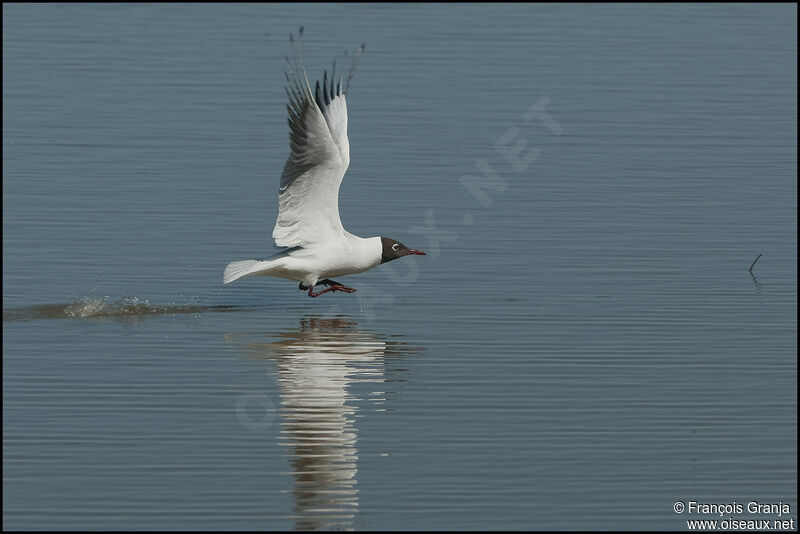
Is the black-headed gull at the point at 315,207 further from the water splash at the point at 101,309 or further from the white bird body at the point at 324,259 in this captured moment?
the water splash at the point at 101,309

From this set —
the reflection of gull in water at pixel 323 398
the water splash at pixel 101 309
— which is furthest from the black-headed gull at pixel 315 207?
the reflection of gull in water at pixel 323 398

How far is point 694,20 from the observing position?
3012 cm

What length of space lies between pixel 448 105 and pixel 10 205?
6.99 meters

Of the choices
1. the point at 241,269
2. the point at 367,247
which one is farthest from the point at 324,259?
the point at 241,269

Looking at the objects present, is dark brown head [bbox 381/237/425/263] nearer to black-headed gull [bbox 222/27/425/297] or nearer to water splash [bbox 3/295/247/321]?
black-headed gull [bbox 222/27/425/297]

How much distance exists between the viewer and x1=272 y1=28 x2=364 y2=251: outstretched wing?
38.1 ft

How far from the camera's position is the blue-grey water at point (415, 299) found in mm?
8070

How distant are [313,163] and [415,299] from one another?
144 cm

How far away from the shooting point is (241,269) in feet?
39.4

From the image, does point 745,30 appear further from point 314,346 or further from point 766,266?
point 314,346

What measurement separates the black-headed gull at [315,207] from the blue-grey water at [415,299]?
1.05 feet

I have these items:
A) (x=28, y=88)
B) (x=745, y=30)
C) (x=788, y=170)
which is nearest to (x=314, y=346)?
(x=788, y=170)

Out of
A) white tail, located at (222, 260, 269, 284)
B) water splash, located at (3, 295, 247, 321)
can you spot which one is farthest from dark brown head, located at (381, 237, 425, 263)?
water splash, located at (3, 295, 247, 321)

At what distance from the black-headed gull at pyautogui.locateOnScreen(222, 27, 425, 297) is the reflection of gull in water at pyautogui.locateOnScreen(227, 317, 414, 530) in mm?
576
